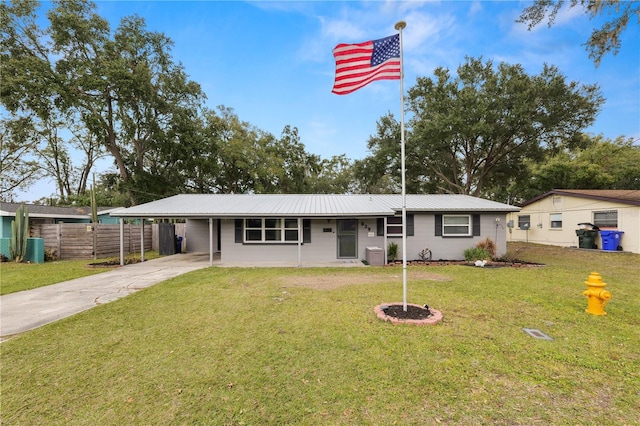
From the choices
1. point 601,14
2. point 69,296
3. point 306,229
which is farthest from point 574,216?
point 69,296

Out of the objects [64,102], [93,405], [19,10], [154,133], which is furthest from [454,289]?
[19,10]

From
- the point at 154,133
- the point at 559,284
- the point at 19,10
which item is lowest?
the point at 559,284

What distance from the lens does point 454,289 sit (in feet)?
22.8

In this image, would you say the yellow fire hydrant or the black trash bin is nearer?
the yellow fire hydrant

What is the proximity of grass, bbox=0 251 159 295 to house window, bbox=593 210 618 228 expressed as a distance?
23.2 metres

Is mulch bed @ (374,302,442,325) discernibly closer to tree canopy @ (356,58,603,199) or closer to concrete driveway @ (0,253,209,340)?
concrete driveway @ (0,253,209,340)

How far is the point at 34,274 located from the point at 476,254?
15970 millimetres

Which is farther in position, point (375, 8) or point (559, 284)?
point (375, 8)

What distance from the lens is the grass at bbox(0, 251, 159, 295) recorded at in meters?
7.58

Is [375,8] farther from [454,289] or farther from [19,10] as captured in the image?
[19,10]

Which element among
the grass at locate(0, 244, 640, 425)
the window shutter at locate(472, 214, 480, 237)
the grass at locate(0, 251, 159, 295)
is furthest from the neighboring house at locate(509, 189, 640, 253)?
the grass at locate(0, 251, 159, 295)

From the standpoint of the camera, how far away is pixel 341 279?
326 inches

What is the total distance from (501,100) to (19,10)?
103 feet

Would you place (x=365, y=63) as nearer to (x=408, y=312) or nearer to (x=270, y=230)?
(x=408, y=312)
